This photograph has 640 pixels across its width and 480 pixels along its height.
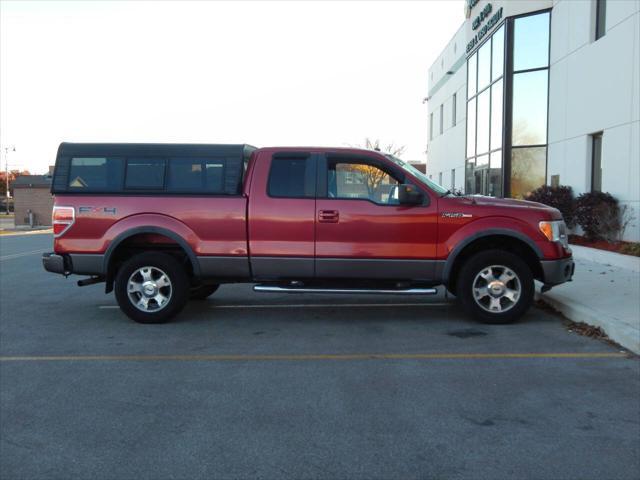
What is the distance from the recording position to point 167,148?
23.8ft

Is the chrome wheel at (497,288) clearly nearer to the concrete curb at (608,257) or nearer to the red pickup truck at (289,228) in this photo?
the red pickup truck at (289,228)

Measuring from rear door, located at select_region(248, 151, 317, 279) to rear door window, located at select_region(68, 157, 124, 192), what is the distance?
1.70 meters

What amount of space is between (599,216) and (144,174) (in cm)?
1013

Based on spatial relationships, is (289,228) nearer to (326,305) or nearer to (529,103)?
(326,305)

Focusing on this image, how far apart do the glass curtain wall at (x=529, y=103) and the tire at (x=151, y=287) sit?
1385cm

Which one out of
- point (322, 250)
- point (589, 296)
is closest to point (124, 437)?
point (322, 250)

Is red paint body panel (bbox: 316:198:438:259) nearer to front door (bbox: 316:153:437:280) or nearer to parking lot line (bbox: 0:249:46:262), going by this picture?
front door (bbox: 316:153:437:280)

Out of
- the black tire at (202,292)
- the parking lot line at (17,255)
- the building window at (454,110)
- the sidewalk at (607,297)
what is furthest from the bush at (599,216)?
the building window at (454,110)

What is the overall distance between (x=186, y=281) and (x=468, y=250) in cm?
350

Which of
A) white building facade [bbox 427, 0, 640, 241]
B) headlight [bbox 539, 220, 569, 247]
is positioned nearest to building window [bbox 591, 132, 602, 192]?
white building facade [bbox 427, 0, 640, 241]

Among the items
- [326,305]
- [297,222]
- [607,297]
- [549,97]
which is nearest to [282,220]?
[297,222]

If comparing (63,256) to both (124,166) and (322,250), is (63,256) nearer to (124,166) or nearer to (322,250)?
(124,166)

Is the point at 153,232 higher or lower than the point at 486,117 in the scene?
lower

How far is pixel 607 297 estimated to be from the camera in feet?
26.1
